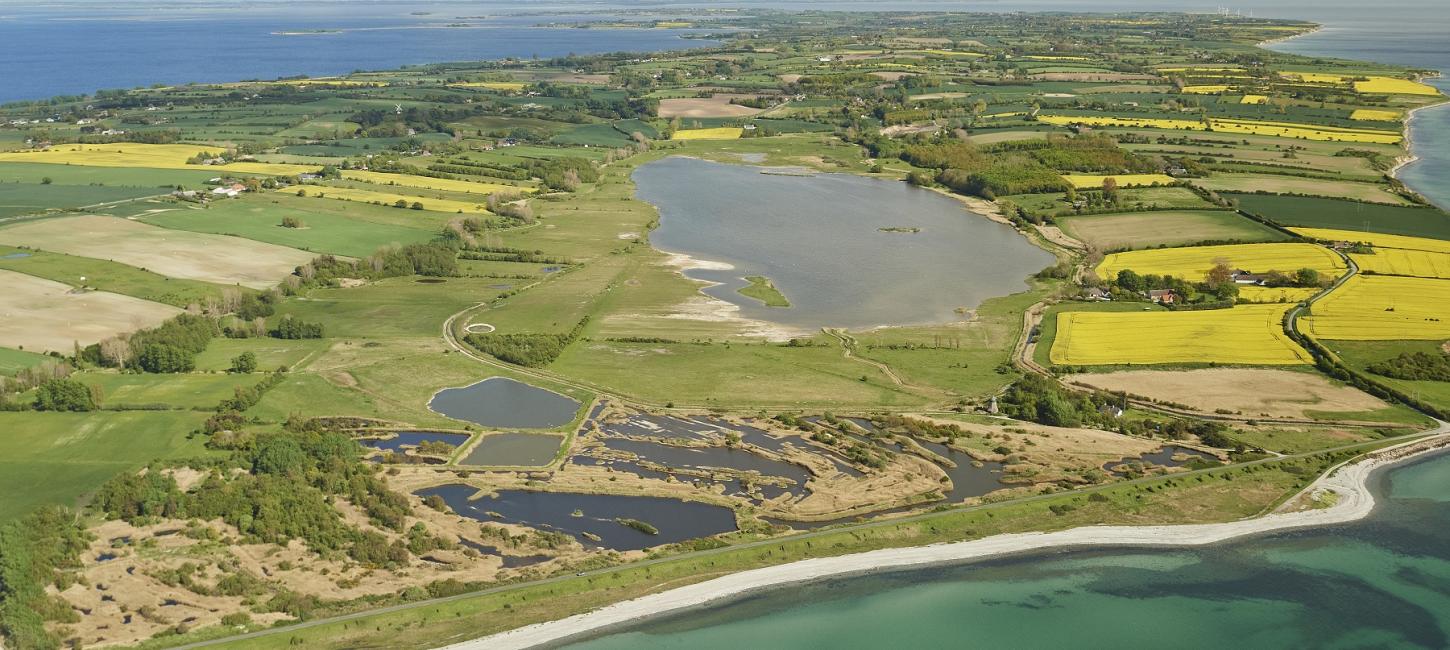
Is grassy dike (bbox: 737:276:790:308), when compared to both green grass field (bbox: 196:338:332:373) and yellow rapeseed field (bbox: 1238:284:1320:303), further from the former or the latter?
yellow rapeseed field (bbox: 1238:284:1320:303)

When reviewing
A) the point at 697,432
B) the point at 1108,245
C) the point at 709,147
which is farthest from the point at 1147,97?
the point at 697,432

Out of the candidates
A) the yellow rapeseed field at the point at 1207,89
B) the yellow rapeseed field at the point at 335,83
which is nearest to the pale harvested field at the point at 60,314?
the yellow rapeseed field at the point at 335,83

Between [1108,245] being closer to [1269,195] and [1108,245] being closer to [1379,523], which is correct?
[1269,195]

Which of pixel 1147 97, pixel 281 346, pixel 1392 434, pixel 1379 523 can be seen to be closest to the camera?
pixel 1379 523

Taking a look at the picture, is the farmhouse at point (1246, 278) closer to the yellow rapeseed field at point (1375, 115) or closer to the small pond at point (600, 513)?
the small pond at point (600, 513)

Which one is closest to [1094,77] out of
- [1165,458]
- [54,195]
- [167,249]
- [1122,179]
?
[1122,179]

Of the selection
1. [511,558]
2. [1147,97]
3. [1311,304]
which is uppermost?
[1147,97]

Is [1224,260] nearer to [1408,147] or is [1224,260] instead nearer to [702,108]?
[1408,147]
